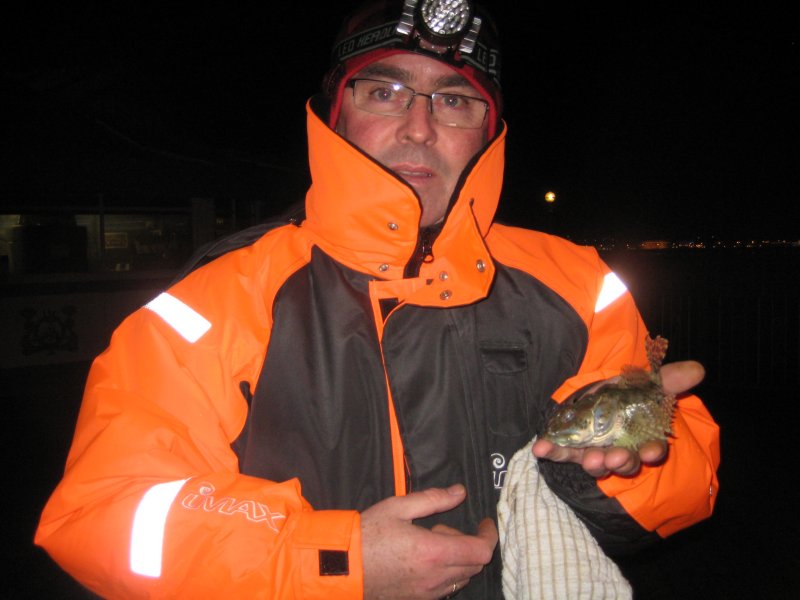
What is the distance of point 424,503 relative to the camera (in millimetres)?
1349

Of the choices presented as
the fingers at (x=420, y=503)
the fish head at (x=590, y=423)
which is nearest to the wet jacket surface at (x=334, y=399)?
the fingers at (x=420, y=503)

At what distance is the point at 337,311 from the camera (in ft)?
5.53

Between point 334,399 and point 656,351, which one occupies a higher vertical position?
point 656,351

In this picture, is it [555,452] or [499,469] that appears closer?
[555,452]

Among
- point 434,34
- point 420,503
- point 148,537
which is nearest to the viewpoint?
point 148,537


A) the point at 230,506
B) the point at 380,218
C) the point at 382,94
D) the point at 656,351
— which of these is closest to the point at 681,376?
the point at 656,351

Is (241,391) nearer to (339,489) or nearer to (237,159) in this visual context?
(339,489)

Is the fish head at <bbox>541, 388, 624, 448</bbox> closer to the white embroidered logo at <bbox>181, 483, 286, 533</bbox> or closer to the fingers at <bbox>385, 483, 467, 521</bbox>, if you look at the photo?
the fingers at <bbox>385, 483, 467, 521</bbox>

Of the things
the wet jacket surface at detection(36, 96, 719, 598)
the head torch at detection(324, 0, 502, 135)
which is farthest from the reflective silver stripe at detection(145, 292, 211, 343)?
the head torch at detection(324, 0, 502, 135)

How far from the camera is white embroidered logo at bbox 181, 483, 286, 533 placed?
1.24 metres

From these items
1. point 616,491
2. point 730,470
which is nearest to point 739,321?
point 730,470

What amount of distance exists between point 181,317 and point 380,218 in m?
0.66

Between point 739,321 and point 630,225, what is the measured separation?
9.42 m

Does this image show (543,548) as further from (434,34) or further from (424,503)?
(434,34)
